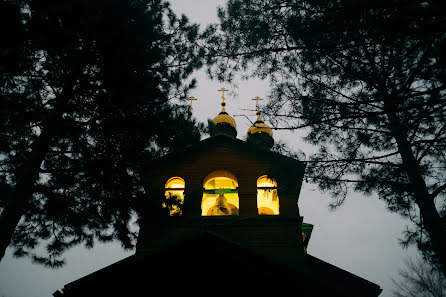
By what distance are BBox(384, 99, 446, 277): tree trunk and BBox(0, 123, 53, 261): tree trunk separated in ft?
21.5

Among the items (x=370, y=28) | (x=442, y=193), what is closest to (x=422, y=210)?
(x=442, y=193)

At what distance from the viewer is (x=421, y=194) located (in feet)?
18.3

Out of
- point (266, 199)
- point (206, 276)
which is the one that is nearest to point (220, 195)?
point (266, 199)

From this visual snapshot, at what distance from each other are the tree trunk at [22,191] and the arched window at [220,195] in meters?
5.49

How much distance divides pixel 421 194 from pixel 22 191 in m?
7.87

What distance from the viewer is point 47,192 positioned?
562cm

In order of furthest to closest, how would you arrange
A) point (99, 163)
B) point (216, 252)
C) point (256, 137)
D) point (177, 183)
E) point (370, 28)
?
point (256, 137)
point (177, 183)
point (216, 252)
point (99, 163)
point (370, 28)

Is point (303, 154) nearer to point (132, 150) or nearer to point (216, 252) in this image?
point (216, 252)

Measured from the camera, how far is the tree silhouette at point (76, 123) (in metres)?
4.87

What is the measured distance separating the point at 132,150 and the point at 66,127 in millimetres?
1348

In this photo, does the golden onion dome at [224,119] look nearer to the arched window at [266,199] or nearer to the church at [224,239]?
the church at [224,239]

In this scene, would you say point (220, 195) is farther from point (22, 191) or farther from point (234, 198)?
point (22, 191)

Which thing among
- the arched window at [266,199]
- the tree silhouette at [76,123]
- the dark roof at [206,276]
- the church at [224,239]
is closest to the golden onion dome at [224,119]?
the church at [224,239]

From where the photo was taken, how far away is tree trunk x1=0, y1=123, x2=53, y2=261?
4.61m
